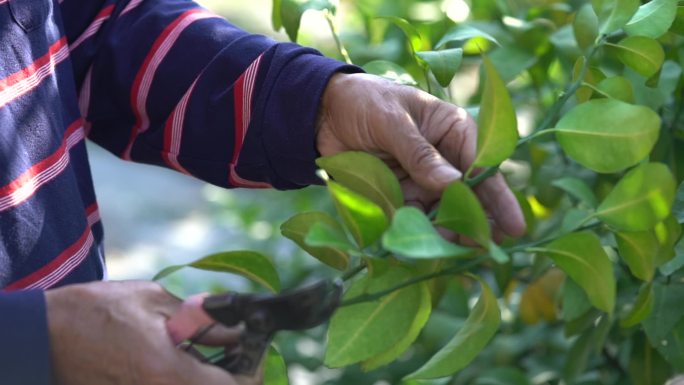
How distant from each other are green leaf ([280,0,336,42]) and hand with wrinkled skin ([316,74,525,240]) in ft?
0.24

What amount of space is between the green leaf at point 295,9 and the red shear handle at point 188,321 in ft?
Answer: 1.27

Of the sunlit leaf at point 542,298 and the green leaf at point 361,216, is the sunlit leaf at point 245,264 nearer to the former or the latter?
the green leaf at point 361,216

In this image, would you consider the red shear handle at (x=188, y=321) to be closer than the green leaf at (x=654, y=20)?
Yes

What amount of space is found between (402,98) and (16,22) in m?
0.38

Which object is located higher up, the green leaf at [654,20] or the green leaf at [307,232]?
the green leaf at [654,20]

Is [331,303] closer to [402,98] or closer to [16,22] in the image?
[402,98]

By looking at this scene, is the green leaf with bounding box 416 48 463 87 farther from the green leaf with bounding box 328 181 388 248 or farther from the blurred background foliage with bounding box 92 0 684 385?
the green leaf with bounding box 328 181 388 248

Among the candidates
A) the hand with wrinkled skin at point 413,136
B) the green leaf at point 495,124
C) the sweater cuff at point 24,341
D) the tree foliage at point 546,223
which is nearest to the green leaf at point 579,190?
the tree foliage at point 546,223

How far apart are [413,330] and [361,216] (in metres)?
0.14

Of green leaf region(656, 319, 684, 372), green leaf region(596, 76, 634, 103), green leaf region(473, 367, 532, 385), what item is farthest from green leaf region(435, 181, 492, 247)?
green leaf region(473, 367, 532, 385)

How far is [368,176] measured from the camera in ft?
2.77

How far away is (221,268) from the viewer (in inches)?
34.6

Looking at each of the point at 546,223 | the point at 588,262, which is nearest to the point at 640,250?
the point at 588,262

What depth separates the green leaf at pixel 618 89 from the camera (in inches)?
36.3
